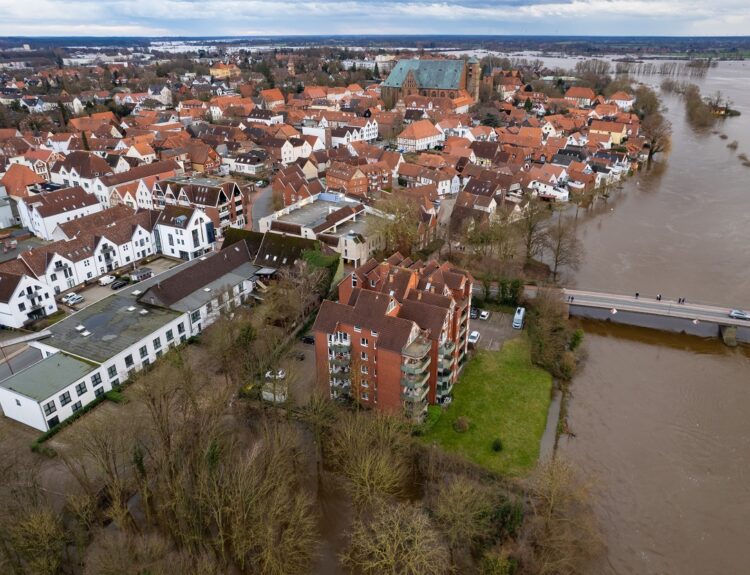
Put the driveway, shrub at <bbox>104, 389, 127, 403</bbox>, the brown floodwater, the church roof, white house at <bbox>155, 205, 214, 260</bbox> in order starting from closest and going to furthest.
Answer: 1. the brown floodwater
2. the driveway
3. shrub at <bbox>104, 389, 127, 403</bbox>
4. white house at <bbox>155, 205, 214, 260</bbox>
5. the church roof

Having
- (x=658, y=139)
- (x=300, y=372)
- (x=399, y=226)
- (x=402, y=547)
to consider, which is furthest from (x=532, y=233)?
(x=658, y=139)

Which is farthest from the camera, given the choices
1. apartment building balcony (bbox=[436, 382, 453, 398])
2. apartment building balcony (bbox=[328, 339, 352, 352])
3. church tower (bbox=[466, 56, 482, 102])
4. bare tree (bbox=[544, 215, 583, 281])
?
church tower (bbox=[466, 56, 482, 102])

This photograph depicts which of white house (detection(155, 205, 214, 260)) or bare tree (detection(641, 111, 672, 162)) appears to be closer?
white house (detection(155, 205, 214, 260))

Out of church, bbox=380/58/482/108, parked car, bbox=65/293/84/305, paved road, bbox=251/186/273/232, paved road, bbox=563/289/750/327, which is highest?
church, bbox=380/58/482/108

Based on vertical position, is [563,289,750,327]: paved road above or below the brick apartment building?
below

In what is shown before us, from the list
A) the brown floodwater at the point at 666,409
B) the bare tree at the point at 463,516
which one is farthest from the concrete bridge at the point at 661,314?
the bare tree at the point at 463,516

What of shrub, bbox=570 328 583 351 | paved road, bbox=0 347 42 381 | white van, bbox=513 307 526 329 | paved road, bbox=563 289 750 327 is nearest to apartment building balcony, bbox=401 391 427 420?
white van, bbox=513 307 526 329

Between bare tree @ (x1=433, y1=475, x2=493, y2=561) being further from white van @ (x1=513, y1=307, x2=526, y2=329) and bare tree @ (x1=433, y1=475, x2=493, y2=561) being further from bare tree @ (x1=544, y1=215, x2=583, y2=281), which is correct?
bare tree @ (x1=544, y1=215, x2=583, y2=281)

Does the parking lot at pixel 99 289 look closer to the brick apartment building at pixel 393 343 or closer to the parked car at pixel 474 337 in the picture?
the brick apartment building at pixel 393 343
